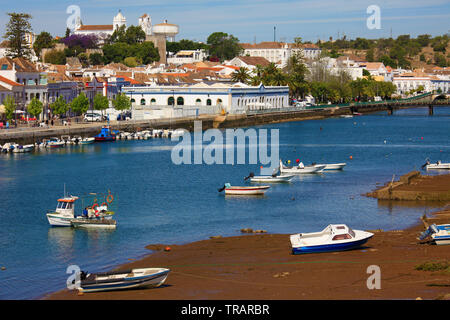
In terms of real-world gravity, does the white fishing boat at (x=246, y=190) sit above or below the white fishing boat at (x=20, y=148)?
below

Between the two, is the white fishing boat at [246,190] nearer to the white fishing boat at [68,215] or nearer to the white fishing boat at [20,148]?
the white fishing boat at [68,215]

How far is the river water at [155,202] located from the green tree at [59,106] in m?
14.0

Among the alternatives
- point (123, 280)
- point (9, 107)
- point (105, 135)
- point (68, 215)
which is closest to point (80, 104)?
point (105, 135)

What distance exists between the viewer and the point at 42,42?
563 ft

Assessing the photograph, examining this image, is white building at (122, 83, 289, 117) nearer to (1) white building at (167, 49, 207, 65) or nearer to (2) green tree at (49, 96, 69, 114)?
(2) green tree at (49, 96, 69, 114)

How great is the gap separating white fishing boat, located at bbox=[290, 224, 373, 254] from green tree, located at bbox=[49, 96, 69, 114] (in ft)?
197

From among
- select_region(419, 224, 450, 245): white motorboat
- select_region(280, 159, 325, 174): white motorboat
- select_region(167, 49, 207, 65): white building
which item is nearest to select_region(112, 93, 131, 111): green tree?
select_region(280, 159, 325, 174): white motorboat

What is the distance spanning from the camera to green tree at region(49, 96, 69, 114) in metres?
84.8

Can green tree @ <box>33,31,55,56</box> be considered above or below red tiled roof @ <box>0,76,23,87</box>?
above

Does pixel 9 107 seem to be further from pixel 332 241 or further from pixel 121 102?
pixel 332 241

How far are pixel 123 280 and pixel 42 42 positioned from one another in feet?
511

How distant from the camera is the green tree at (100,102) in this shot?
92.0 m

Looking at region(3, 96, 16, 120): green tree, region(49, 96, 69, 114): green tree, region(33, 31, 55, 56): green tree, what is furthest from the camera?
region(33, 31, 55, 56): green tree

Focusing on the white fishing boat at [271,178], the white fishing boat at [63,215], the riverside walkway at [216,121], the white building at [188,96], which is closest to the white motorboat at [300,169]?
the white fishing boat at [271,178]
